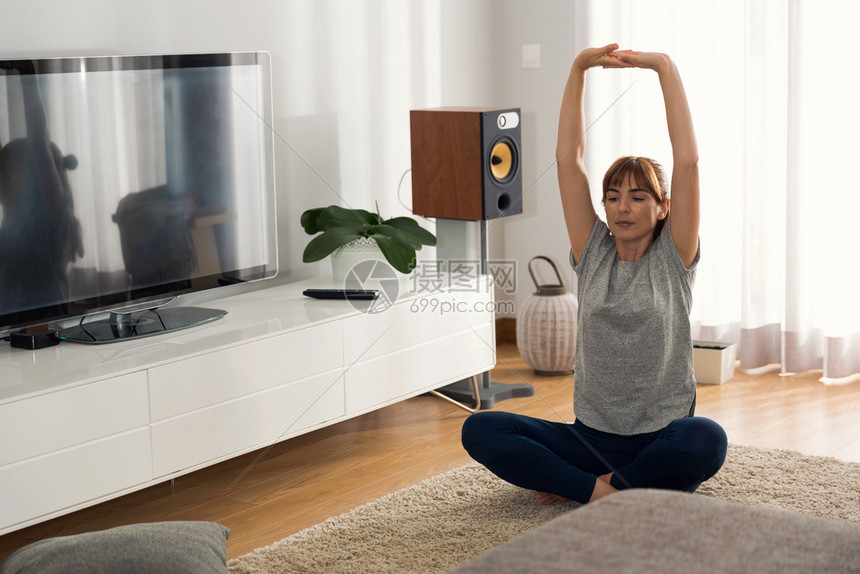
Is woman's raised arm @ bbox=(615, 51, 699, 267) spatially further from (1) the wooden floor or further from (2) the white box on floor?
(2) the white box on floor

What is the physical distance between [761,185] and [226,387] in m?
2.10

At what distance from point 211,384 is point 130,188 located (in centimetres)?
56

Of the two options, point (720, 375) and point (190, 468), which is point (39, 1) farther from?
point (720, 375)

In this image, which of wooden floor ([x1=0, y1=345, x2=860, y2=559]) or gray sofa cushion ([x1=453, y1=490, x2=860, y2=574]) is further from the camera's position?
wooden floor ([x1=0, y1=345, x2=860, y2=559])

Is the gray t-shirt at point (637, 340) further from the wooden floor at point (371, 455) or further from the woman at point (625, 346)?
the wooden floor at point (371, 455)

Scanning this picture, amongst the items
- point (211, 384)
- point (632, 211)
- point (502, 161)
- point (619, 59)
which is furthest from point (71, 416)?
point (502, 161)

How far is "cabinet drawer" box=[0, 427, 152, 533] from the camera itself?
201 centimetres

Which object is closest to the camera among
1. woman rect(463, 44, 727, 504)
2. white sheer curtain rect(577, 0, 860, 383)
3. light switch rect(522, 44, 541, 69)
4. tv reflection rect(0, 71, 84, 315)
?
woman rect(463, 44, 727, 504)

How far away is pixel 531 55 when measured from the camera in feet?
13.3

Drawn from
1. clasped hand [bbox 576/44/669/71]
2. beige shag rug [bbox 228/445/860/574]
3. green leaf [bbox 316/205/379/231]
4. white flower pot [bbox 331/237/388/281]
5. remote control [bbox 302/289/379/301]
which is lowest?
beige shag rug [bbox 228/445/860/574]

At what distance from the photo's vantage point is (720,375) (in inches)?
137

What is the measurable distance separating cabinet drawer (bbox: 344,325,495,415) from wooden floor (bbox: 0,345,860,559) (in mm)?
143

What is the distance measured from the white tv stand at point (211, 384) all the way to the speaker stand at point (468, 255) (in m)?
0.12

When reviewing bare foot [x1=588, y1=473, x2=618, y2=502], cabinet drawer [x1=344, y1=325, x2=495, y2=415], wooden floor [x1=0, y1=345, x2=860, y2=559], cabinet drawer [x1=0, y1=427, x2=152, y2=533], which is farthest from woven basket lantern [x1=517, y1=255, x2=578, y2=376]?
cabinet drawer [x1=0, y1=427, x2=152, y2=533]
